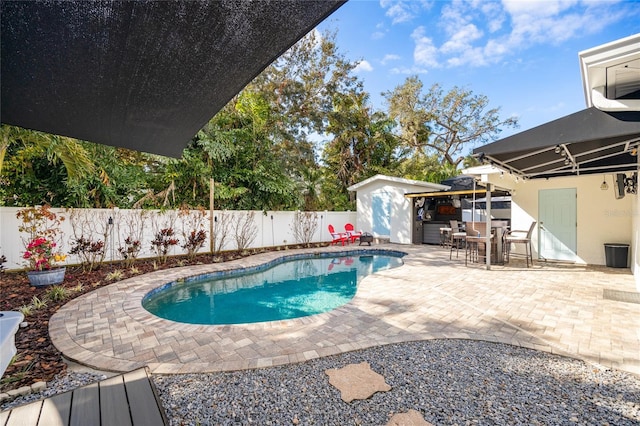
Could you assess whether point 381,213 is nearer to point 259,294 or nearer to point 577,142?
point 259,294

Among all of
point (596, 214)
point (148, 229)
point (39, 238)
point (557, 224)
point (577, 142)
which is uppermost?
point (577, 142)

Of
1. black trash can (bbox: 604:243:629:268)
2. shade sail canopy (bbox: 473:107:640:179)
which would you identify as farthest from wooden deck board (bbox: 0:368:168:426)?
black trash can (bbox: 604:243:629:268)

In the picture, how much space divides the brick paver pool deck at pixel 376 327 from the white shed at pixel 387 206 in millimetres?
7845

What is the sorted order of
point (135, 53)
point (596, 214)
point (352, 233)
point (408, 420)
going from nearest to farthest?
point (135, 53) → point (408, 420) → point (596, 214) → point (352, 233)

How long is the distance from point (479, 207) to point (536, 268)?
5983 mm

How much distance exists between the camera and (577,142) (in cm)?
402

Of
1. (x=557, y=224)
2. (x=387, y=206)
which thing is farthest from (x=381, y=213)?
(x=557, y=224)

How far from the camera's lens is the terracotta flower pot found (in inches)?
240

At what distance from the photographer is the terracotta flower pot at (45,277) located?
6086 millimetres

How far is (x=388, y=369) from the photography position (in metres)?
3.00

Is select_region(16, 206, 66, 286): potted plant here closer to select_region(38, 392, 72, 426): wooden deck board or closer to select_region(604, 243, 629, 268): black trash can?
select_region(38, 392, 72, 426): wooden deck board

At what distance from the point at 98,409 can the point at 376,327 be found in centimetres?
329

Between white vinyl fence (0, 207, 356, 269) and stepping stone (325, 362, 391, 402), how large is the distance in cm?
848

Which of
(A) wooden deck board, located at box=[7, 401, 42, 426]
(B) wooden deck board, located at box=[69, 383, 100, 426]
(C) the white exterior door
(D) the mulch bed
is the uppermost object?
(C) the white exterior door
